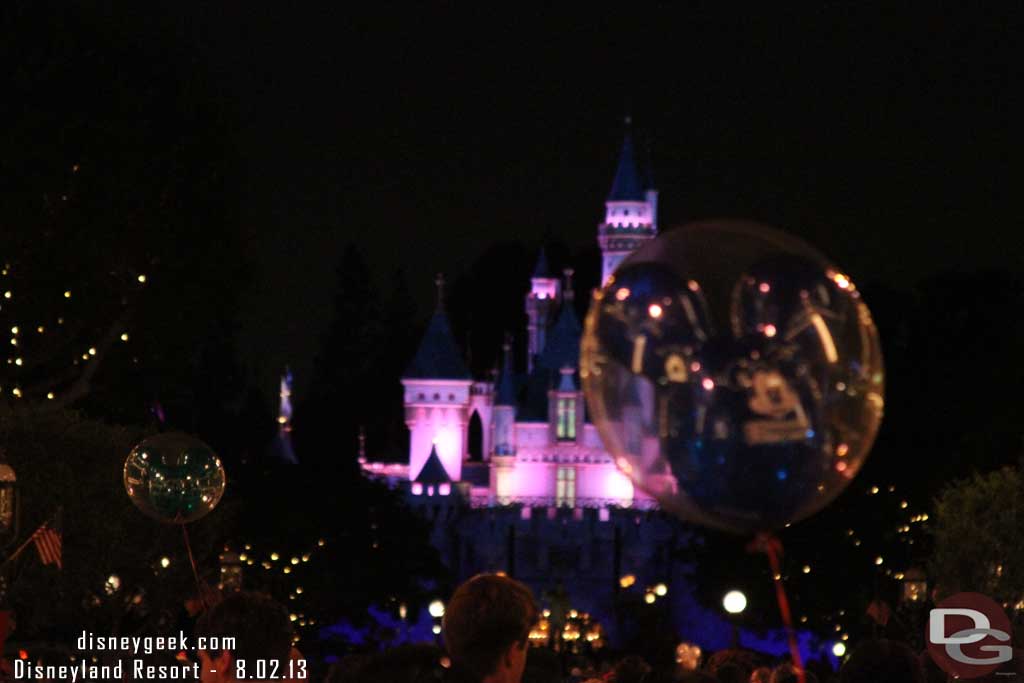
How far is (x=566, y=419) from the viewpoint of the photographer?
335 ft

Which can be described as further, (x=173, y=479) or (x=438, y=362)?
(x=438, y=362)

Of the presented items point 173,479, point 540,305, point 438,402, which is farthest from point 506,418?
point 173,479

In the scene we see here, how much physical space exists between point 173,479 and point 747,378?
9.64 metres

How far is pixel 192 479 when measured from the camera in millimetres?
17328

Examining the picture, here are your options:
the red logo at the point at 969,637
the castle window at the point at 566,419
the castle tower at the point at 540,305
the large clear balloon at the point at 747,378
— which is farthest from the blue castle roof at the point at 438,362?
the large clear balloon at the point at 747,378

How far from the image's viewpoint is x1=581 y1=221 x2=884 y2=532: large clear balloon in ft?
27.2

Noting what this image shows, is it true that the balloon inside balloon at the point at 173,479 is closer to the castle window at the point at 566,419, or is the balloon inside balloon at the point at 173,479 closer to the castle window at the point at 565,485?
the castle window at the point at 565,485

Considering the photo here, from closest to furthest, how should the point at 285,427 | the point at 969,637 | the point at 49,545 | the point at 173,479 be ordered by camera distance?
the point at 969,637
the point at 173,479
the point at 49,545
the point at 285,427

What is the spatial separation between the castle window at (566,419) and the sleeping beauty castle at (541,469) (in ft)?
0.22

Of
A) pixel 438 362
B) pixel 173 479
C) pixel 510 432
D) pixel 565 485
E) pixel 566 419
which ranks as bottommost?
pixel 173 479

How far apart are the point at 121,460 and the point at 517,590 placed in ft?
86.6

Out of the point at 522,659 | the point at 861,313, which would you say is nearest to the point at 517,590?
the point at 522,659

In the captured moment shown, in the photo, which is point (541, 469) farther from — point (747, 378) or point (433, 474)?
point (747, 378)

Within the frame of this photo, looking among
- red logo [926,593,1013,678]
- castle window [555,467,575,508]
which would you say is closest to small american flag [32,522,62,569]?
red logo [926,593,1013,678]
